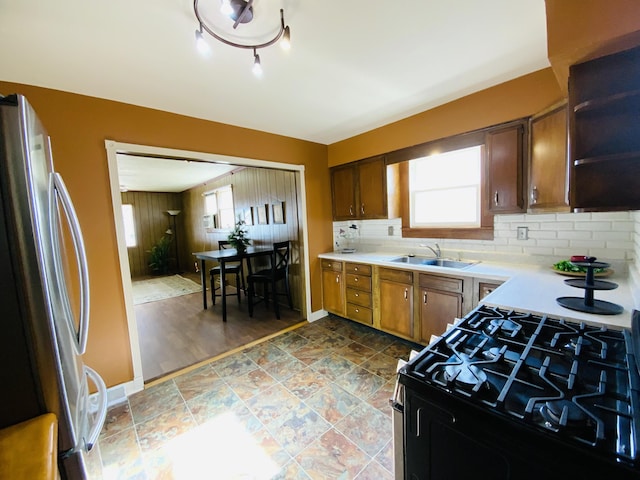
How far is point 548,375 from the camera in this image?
814 mm

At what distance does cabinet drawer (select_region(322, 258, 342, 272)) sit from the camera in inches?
133

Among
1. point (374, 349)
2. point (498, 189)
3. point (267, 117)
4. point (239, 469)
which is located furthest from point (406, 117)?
point (239, 469)

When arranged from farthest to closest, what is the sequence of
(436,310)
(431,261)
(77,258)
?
(431,261), (436,310), (77,258)

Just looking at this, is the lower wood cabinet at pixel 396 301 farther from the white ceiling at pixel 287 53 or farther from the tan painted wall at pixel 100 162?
the tan painted wall at pixel 100 162

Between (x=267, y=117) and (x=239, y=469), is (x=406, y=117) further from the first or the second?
(x=239, y=469)

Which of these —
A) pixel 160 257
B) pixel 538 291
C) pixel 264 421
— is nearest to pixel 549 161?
pixel 538 291

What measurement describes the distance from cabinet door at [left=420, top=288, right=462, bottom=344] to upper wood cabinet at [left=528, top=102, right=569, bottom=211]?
97 centimetres

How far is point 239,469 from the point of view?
4.88ft

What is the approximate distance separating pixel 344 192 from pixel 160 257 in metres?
6.29

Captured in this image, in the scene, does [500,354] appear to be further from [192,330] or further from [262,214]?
[262,214]

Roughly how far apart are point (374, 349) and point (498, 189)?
192 centimetres

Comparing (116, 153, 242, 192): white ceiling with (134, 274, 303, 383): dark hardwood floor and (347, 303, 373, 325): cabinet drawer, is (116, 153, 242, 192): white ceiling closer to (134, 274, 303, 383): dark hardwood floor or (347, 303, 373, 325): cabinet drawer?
(134, 274, 303, 383): dark hardwood floor

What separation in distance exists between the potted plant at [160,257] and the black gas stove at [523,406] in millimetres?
8072

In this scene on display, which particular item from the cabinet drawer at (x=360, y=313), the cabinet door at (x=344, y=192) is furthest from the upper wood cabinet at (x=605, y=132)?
the cabinet door at (x=344, y=192)
